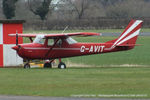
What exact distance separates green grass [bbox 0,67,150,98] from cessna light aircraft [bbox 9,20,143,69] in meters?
4.74

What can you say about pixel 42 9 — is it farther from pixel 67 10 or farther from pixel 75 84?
pixel 75 84

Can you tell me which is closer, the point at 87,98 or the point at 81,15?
the point at 87,98

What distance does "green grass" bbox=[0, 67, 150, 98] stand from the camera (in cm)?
1438

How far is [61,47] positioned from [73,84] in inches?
343

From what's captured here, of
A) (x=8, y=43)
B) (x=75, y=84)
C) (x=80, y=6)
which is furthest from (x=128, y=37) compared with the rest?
(x=80, y=6)

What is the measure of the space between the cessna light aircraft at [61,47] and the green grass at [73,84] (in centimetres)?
474

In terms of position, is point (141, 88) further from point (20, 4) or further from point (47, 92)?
point (20, 4)

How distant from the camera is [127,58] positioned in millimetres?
32250

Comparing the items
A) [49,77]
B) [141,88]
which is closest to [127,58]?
[49,77]

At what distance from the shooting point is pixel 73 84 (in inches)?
628

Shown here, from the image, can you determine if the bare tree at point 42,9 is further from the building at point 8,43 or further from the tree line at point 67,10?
the building at point 8,43

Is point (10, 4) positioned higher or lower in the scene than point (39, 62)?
higher

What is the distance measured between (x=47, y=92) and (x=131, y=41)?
11.9 meters

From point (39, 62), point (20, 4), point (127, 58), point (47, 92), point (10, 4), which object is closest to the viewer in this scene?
point (47, 92)
